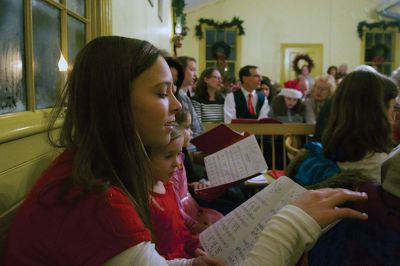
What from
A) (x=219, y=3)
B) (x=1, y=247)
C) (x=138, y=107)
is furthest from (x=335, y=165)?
(x=219, y=3)

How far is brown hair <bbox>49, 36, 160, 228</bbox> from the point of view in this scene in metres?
0.71

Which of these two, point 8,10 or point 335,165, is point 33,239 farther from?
point 335,165

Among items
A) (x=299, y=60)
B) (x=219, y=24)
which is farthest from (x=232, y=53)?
(x=299, y=60)

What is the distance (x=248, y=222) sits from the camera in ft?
2.99

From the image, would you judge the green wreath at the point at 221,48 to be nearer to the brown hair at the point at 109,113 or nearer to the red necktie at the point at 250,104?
the red necktie at the point at 250,104

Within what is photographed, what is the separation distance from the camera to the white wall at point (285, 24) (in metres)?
9.61

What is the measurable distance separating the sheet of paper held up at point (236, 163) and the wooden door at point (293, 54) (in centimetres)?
851

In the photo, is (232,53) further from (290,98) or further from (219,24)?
(290,98)

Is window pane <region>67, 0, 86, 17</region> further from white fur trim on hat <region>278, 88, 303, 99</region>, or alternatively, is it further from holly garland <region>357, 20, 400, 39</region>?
holly garland <region>357, 20, 400, 39</region>

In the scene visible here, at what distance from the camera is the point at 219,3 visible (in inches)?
378

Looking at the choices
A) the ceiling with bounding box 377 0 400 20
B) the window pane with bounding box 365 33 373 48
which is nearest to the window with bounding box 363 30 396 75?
the window pane with bounding box 365 33 373 48

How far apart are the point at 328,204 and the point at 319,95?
3366mm

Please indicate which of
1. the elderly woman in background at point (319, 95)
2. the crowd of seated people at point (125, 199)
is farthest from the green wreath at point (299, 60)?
the crowd of seated people at point (125, 199)

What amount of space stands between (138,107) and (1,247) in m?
0.45
